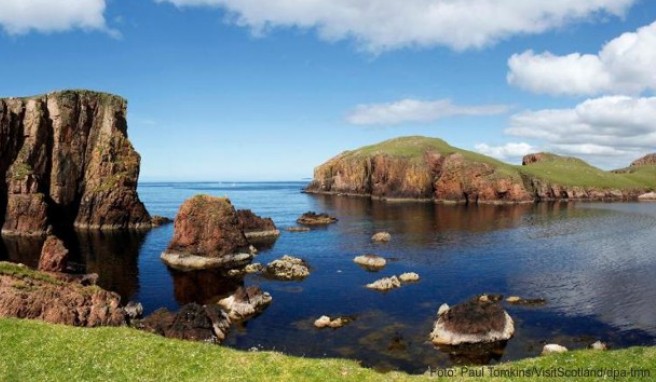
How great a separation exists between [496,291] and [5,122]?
410ft

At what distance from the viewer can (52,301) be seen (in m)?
40.7

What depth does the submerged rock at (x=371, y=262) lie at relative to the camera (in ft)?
275

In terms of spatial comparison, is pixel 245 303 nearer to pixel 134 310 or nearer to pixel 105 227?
pixel 134 310

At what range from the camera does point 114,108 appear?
5610 inches

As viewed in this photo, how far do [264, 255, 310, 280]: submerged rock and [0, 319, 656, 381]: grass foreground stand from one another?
152 ft

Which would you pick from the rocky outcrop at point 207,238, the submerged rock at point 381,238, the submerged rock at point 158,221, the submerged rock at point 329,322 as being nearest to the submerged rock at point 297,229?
the submerged rock at point 381,238

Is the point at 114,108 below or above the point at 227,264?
above

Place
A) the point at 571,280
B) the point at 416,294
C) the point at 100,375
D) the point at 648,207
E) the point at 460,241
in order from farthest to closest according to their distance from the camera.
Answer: the point at 648,207 → the point at 460,241 → the point at 571,280 → the point at 416,294 → the point at 100,375

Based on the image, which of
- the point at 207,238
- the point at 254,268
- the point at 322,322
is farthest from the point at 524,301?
the point at 207,238

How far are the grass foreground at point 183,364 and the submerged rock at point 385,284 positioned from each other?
39.7m

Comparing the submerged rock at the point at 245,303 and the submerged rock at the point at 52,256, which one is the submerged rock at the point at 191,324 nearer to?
the submerged rock at the point at 245,303

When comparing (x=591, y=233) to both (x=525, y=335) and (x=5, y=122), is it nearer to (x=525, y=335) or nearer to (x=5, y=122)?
(x=525, y=335)

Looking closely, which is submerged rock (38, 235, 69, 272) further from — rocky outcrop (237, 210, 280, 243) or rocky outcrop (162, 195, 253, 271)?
rocky outcrop (237, 210, 280, 243)

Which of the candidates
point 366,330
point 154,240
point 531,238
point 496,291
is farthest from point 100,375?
point 531,238
